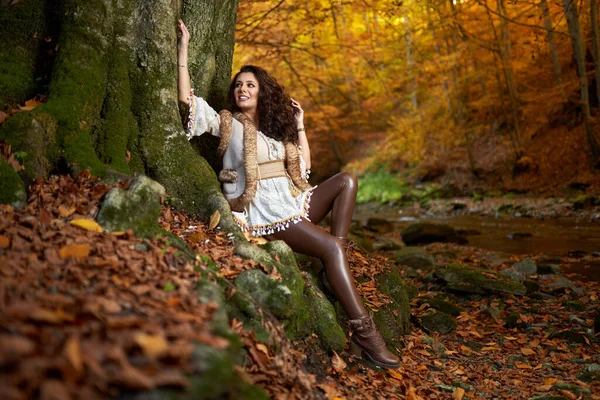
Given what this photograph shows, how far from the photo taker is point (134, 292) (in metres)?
1.88

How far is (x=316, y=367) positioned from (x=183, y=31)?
2763 millimetres

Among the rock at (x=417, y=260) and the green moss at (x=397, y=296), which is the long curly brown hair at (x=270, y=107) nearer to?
the green moss at (x=397, y=296)

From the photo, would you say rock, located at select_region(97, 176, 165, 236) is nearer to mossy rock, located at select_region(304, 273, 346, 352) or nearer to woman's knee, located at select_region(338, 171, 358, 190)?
mossy rock, located at select_region(304, 273, 346, 352)

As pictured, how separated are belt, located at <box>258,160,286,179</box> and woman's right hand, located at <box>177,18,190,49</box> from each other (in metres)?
1.16

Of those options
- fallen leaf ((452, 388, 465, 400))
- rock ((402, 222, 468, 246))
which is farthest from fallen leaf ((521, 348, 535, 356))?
rock ((402, 222, 468, 246))

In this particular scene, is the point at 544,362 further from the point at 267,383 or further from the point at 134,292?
the point at 134,292

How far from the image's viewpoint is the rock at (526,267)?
712cm

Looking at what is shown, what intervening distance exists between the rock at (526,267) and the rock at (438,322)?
295cm

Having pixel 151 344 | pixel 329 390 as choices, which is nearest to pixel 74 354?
pixel 151 344

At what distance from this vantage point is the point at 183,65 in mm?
3701

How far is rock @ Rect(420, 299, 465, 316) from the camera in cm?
533

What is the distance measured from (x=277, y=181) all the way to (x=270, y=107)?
70 cm

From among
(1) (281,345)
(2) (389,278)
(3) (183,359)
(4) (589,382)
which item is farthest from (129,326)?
(4) (589,382)

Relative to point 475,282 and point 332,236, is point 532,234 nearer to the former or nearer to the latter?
point 475,282
